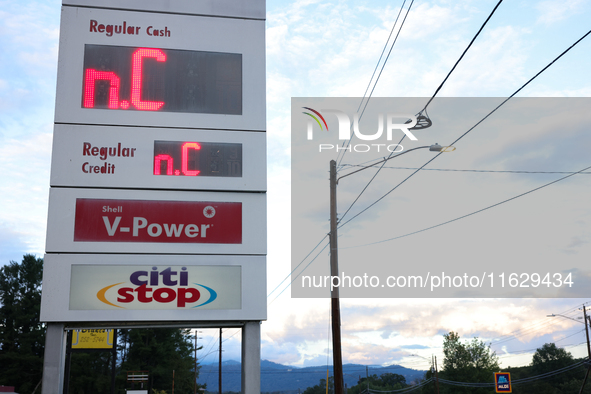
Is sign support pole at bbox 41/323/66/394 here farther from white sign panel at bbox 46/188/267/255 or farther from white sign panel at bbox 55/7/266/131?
white sign panel at bbox 55/7/266/131

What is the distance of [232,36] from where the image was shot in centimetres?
1080

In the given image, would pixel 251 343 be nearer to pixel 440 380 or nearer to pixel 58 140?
pixel 58 140

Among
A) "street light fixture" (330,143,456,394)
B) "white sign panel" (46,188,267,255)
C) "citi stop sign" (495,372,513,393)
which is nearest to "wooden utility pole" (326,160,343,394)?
"street light fixture" (330,143,456,394)

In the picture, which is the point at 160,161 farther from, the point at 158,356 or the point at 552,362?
the point at 552,362

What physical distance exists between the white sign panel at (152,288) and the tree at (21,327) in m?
55.4

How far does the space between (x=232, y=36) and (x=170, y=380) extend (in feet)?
192

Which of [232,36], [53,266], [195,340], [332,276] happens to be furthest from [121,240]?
[195,340]

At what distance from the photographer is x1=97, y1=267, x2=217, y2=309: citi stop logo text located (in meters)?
9.57

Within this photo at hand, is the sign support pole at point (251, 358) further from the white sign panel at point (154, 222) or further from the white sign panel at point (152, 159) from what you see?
the white sign panel at point (152, 159)

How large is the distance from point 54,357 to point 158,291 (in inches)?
78.5

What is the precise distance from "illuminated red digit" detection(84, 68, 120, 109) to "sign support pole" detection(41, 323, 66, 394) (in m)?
3.95

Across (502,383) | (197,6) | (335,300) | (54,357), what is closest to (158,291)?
(54,357)

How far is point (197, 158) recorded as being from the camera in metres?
10.0

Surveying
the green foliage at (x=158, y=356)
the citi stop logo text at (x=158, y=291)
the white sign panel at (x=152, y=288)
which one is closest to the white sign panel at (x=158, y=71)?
the white sign panel at (x=152, y=288)
